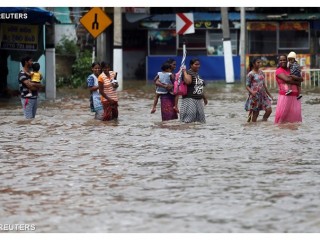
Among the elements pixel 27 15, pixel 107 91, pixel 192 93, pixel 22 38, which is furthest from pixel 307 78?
pixel 192 93

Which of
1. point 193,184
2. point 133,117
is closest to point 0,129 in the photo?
point 133,117

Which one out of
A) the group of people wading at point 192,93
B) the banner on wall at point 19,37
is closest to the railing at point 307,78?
the banner on wall at point 19,37

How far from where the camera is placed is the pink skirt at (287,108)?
1644cm

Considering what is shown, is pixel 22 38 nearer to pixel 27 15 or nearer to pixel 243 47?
pixel 27 15

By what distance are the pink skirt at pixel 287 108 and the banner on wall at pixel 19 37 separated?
11836 mm

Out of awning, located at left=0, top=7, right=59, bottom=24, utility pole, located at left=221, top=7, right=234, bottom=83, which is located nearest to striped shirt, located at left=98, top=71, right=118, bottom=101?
awning, located at left=0, top=7, right=59, bottom=24

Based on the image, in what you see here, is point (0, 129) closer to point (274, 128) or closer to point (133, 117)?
point (133, 117)

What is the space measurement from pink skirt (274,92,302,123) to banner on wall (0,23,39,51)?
11.8 meters

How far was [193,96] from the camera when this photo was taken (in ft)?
54.9

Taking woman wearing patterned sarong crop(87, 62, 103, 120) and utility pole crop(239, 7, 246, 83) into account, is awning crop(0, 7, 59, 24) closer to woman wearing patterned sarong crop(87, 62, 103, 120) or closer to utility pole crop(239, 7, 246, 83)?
woman wearing patterned sarong crop(87, 62, 103, 120)

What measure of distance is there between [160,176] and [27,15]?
568 inches

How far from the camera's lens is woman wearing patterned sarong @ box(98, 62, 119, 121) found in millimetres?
17781

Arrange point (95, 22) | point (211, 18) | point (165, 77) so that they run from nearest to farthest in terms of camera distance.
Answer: point (165, 77) → point (95, 22) → point (211, 18)
